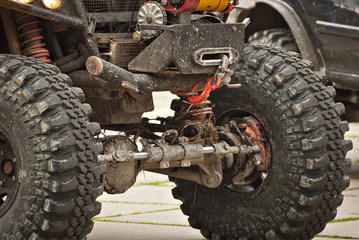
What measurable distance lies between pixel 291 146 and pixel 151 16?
1.30 m

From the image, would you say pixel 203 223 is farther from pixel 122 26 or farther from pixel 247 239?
pixel 122 26

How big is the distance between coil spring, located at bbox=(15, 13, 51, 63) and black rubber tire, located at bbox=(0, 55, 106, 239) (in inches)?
18.5

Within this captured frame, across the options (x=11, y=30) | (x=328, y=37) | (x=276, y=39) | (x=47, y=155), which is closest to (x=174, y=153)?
(x=47, y=155)

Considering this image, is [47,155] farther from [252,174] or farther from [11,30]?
[252,174]

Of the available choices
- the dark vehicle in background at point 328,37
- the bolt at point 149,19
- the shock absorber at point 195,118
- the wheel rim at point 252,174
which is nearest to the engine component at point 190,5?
the bolt at point 149,19

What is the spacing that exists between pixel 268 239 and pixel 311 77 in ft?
3.72

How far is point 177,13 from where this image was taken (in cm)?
525

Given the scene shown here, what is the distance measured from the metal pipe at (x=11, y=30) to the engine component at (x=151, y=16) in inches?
30.6

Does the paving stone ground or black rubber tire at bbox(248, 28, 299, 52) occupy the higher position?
black rubber tire at bbox(248, 28, 299, 52)

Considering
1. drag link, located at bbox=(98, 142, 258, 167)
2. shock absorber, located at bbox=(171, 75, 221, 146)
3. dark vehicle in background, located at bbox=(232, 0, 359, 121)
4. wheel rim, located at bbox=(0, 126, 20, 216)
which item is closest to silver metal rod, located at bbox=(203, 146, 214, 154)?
drag link, located at bbox=(98, 142, 258, 167)

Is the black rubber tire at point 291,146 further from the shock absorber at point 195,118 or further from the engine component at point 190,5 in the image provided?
the engine component at point 190,5

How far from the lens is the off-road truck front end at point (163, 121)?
15.4 feet

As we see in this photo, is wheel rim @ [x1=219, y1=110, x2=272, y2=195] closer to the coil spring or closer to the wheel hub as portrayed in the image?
the wheel hub

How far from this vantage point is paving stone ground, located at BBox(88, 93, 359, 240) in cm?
634
